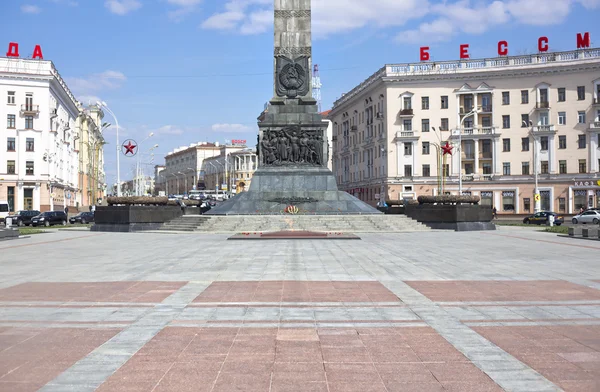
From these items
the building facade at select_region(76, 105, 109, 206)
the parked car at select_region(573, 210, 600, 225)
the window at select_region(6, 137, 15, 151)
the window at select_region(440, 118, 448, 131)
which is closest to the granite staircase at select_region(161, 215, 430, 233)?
the parked car at select_region(573, 210, 600, 225)

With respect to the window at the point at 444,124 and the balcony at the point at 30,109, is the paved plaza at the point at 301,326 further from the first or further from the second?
the balcony at the point at 30,109

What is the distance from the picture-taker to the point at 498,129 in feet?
229

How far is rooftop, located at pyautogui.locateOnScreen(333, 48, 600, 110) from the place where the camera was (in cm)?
6581

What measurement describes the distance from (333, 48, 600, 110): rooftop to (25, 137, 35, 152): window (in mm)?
41781

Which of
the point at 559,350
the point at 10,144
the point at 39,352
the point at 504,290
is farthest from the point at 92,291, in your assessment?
the point at 10,144

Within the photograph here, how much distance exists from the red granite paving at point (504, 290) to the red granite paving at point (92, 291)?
189 inches

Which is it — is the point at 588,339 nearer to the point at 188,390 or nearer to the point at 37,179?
the point at 188,390

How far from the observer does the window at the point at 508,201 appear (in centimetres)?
6894

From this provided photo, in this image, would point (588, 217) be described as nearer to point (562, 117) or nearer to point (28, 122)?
point (562, 117)

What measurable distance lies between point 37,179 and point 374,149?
41.6 meters

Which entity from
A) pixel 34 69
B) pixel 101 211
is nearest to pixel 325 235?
pixel 101 211

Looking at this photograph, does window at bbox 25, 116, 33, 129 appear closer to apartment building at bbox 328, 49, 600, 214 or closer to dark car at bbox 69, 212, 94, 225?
dark car at bbox 69, 212, 94, 225

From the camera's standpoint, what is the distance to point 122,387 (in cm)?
540

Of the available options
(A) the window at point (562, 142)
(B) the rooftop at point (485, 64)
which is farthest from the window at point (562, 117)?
(B) the rooftop at point (485, 64)
